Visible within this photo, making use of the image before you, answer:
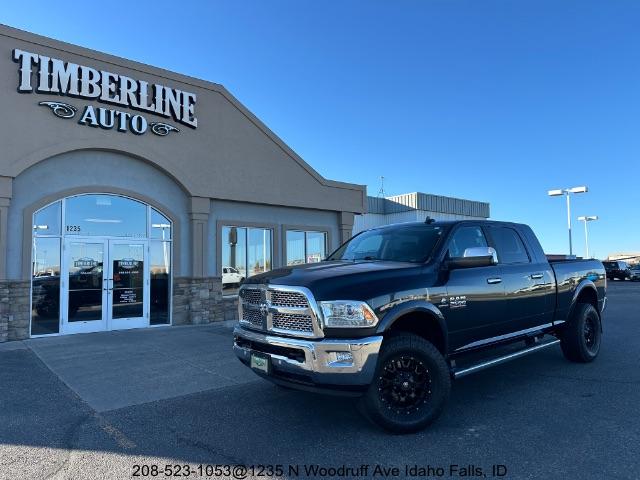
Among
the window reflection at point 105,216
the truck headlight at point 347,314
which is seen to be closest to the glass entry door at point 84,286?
the window reflection at point 105,216

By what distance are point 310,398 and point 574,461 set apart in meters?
2.80

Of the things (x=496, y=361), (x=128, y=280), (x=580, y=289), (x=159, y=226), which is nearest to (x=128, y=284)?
(x=128, y=280)

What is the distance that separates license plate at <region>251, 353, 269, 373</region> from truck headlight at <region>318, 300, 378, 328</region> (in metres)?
0.80

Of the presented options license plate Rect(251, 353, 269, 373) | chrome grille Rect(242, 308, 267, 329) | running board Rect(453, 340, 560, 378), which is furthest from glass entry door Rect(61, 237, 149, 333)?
running board Rect(453, 340, 560, 378)

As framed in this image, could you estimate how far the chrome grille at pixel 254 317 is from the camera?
4.93m

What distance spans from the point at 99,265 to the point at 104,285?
479mm

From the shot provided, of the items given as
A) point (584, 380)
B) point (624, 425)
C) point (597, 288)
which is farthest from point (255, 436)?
point (597, 288)

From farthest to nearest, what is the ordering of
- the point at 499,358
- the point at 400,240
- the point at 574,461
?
1. the point at 400,240
2. the point at 499,358
3. the point at 574,461

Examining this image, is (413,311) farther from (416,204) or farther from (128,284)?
(416,204)

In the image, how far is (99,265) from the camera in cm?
1138

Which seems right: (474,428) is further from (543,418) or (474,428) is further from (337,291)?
(337,291)

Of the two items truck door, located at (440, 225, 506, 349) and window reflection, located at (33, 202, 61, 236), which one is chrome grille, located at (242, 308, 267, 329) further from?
window reflection, located at (33, 202, 61, 236)

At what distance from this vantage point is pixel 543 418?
4926mm

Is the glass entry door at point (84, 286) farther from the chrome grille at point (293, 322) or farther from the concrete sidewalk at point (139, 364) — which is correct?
the chrome grille at point (293, 322)
